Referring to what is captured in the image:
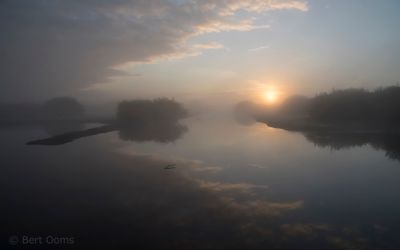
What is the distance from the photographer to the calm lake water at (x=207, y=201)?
15156 mm

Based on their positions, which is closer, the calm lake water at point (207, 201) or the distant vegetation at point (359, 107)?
the calm lake water at point (207, 201)

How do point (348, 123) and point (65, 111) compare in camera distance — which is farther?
point (65, 111)

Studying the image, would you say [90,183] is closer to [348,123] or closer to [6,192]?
[6,192]

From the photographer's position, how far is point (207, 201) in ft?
67.5

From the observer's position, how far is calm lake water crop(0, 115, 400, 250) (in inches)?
597

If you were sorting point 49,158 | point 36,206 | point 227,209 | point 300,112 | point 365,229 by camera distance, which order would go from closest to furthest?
point 365,229, point 227,209, point 36,206, point 49,158, point 300,112

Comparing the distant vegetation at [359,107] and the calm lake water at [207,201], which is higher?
the distant vegetation at [359,107]

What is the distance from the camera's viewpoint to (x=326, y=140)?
46469mm

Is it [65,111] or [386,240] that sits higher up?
[65,111]

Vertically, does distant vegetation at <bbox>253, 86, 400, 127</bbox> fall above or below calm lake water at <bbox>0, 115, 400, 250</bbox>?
above

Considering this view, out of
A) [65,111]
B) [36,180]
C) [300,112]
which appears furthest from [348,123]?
[65,111]

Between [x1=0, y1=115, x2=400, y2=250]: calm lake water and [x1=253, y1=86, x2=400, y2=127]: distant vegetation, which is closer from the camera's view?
[x1=0, y1=115, x2=400, y2=250]: calm lake water

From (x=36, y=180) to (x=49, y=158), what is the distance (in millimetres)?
11496

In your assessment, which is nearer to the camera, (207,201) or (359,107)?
(207,201)
